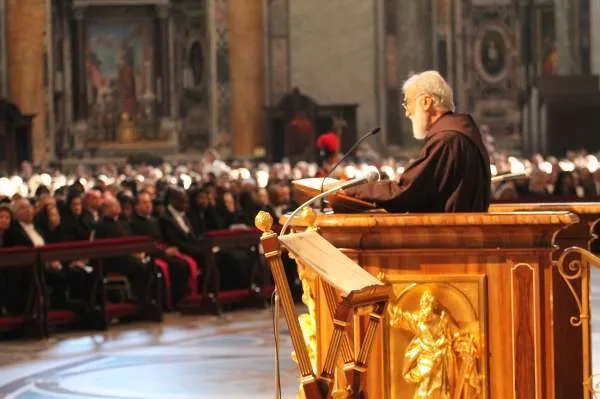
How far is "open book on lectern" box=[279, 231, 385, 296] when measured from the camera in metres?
5.96

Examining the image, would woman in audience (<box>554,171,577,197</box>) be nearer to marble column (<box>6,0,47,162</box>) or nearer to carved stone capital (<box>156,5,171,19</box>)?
marble column (<box>6,0,47,162</box>)

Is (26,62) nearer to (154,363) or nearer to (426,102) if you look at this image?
(154,363)

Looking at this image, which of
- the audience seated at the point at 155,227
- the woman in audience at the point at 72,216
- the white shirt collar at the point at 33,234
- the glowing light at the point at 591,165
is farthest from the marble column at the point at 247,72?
the white shirt collar at the point at 33,234

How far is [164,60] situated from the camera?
3922 centimetres

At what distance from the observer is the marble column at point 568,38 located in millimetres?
37031

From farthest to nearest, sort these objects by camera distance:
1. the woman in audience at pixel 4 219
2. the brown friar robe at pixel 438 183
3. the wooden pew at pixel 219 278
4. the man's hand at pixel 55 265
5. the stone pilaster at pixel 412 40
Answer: the stone pilaster at pixel 412 40, the wooden pew at pixel 219 278, the man's hand at pixel 55 265, the woman in audience at pixel 4 219, the brown friar robe at pixel 438 183

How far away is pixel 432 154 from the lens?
22.5ft

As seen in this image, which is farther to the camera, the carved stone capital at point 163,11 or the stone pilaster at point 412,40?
the carved stone capital at point 163,11

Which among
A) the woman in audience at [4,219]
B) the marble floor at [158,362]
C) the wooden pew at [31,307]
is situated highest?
the woman in audience at [4,219]

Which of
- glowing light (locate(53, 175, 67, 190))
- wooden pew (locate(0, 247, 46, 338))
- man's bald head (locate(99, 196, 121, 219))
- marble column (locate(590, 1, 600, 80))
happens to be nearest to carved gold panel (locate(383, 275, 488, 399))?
wooden pew (locate(0, 247, 46, 338))

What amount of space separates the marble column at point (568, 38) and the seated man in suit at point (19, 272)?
22955 mm

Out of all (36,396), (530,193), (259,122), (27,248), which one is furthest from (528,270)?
(259,122)

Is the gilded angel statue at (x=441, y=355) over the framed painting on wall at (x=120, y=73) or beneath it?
beneath

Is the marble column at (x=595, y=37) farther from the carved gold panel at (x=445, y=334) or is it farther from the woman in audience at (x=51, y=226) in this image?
the carved gold panel at (x=445, y=334)
